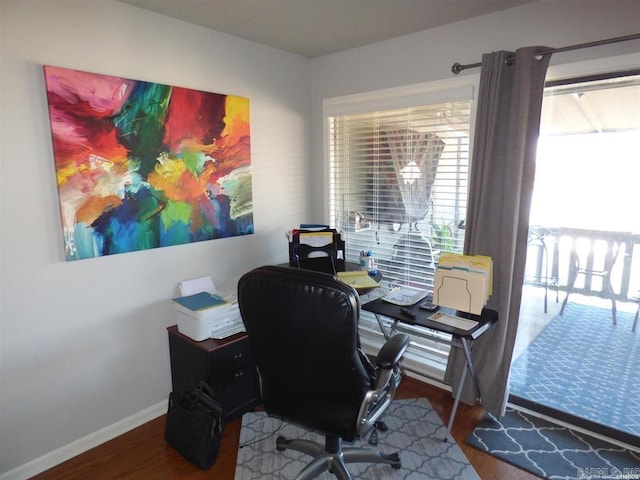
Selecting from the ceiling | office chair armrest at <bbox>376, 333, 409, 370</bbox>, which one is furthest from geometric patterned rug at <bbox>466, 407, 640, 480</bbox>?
the ceiling

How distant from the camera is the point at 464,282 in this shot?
213cm

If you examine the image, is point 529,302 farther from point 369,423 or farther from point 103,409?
point 103,409

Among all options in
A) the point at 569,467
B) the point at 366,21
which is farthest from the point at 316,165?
the point at 569,467

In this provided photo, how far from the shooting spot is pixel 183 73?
2.34m

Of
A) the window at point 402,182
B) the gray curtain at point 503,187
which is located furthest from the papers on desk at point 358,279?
the gray curtain at point 503,187

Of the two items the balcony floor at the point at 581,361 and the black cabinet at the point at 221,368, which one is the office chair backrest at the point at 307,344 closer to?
the black cabinet at the point at 221,368

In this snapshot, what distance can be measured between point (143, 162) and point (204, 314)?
3.02 ft

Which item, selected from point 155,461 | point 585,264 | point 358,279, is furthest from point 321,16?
point 155,461

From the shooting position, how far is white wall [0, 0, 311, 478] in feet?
5.88

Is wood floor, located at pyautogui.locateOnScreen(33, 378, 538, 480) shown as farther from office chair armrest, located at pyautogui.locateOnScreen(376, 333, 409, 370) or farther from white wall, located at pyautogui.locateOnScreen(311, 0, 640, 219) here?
white wall, located at pyautogui.locateOnScreen(311, 0, 640, 219)

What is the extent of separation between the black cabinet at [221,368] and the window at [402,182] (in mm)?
1134

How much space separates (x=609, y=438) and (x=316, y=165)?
2.65m

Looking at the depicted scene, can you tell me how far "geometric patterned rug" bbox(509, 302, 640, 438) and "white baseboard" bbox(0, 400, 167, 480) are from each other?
2315 millimetres

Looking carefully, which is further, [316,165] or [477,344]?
[316,165]
